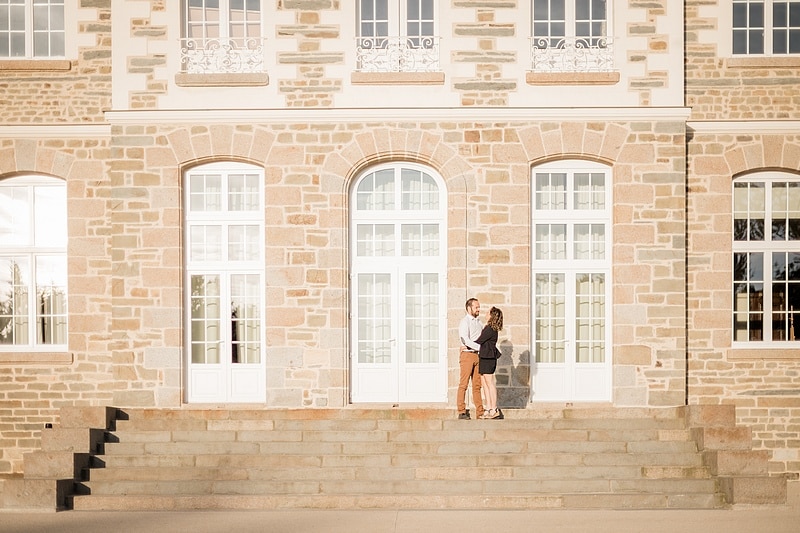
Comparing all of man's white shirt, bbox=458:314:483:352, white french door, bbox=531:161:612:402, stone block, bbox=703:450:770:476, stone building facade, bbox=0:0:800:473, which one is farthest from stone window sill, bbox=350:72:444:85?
stone block, bbox=703:450:770:476

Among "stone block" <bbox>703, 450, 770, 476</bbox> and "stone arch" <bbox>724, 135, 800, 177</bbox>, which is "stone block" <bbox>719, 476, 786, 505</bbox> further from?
"stone arch" <bbox>724, 135, 800, 177</bbox>

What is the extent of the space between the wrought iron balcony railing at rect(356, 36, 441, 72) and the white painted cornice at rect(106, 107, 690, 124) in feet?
2.01

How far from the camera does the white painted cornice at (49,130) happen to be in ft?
45.0

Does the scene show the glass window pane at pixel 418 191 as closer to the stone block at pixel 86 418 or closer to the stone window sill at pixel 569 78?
the stone window sill at pixel 569 78

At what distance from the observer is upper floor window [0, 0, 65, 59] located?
1390cm

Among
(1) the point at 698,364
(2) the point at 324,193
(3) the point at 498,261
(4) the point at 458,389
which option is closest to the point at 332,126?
(2) the point at 324,193

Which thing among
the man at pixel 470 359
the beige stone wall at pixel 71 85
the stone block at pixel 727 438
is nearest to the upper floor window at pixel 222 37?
the beige stone wall at pixel 71 85

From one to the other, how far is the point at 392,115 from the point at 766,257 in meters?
5.76

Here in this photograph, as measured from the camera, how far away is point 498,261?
43.3ft

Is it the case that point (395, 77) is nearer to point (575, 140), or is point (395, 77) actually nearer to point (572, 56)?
point (572, 56)

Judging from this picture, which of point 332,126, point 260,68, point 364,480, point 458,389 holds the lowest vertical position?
point 364,480

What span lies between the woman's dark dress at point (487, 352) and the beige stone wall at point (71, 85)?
630 centimetres

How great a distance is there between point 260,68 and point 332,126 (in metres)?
1.28

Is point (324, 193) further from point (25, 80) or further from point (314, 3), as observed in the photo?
point (25, 80)
